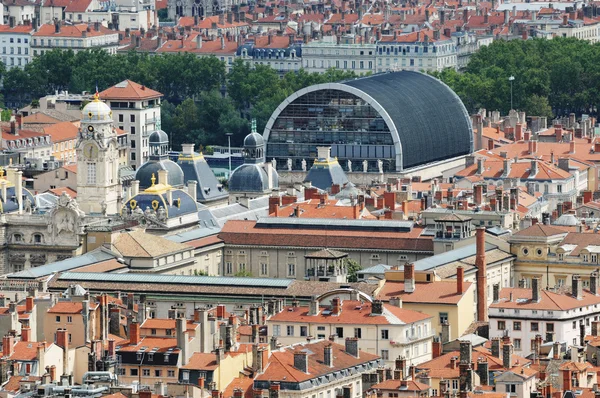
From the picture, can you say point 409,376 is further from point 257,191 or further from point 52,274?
point 257,191

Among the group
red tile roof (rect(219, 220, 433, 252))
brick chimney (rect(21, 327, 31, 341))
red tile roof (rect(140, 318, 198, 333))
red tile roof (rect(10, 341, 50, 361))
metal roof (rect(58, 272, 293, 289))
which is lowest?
red tile roof (rect(219, 220, 433, 252))

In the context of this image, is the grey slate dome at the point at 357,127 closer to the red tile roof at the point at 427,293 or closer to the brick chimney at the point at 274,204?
the brick chimney at the point at 274,204

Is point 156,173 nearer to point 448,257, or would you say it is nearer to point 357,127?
point 357,127

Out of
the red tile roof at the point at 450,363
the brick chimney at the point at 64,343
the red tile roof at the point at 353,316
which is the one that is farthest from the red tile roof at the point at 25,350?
the red tile roof at the point at 450,363

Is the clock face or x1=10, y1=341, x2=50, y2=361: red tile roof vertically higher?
x1=10, y1=341, x2=50, y2=361: red tile roof

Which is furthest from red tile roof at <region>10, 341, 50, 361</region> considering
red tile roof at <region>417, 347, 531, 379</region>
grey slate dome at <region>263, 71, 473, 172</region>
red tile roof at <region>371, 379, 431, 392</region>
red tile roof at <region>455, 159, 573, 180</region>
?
grey slate dome at <region>263, 71, 473, 172</region>

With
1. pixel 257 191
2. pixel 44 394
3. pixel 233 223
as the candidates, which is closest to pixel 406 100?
pixel 257 191

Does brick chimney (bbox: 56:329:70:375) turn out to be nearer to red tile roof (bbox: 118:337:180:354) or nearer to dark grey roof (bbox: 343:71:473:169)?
red tile roof (bbox: 118:337:180:354)
